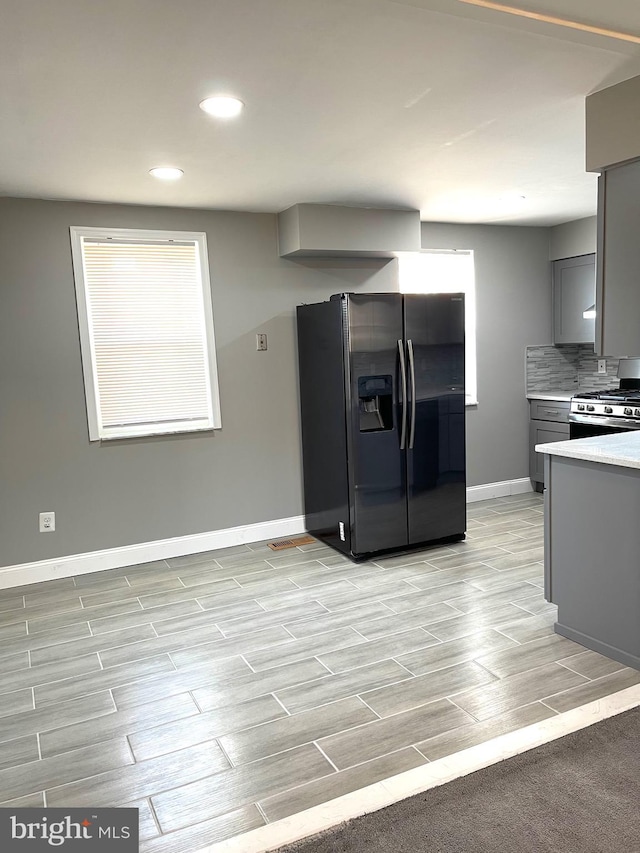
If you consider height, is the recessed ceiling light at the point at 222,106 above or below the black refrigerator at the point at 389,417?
above

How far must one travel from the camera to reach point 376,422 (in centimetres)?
420

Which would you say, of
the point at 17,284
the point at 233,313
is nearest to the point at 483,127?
the point at 233,313

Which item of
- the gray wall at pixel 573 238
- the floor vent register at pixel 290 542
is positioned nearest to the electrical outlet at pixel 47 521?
the floor vent register at pixel 290 542

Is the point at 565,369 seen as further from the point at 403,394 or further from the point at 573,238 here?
the point at 403,394

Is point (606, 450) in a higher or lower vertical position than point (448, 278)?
lower

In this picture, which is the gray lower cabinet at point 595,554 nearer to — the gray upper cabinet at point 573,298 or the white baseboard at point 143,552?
the white baseboard at point 143,552

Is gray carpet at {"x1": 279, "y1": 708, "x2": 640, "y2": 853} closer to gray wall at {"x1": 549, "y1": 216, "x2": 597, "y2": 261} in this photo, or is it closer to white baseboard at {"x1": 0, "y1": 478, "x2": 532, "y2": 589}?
white baseboard at {"x1": 0, "y1": 478, "x2": 532, "y2": 589}

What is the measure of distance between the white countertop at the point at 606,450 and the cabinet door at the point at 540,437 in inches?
93.9

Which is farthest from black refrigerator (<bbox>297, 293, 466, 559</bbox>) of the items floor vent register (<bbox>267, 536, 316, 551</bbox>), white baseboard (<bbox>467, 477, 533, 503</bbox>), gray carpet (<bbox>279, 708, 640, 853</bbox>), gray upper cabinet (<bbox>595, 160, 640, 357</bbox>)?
gray carpet (<bbox>279, 708, 640, 853</bbox>)

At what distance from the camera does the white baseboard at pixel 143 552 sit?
405cm

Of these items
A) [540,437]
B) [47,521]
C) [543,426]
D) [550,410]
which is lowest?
[47,521]

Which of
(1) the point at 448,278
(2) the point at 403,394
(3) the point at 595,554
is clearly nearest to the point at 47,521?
(2) the point at 403,394

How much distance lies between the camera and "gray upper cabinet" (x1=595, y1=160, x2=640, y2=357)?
2.68 m

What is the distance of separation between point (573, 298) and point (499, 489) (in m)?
1.80
